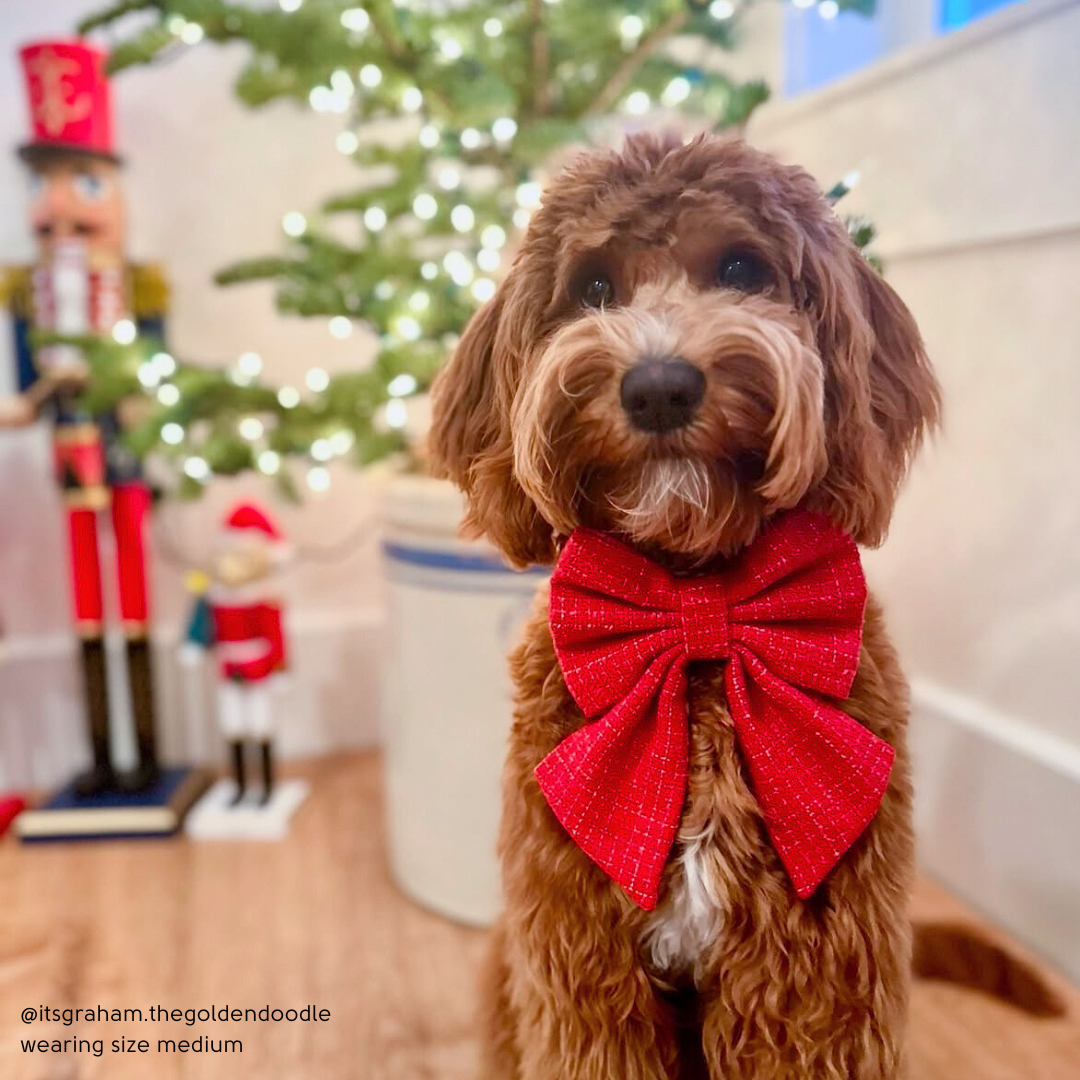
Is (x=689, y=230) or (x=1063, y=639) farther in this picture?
(x=1063, y=639)

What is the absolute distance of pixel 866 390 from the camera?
75cm

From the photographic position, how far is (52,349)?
1661 millimetres

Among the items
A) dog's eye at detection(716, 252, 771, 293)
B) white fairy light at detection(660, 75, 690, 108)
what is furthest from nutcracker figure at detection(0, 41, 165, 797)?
dog's eye at detection(716, 252, 771, 293)

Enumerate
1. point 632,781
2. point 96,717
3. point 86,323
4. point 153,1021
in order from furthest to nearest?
1. point 96,717
2. point 86,323
3. point 153,1021
4. point 632,781

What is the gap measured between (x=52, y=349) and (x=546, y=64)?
36.9 inches

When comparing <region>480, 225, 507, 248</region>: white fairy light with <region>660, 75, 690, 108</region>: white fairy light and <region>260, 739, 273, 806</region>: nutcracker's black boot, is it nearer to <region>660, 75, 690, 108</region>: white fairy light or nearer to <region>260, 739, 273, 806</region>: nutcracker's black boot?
<region>660, 75, 690, 108</region>: white fairy light

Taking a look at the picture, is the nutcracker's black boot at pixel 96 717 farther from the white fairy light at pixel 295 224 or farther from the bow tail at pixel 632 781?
the bow tail at pixel 632 781

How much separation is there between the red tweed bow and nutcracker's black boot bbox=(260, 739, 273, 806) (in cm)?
118

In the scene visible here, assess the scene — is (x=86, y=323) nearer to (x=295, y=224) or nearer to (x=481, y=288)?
(x=295, y=224)

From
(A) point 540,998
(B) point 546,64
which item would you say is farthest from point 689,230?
(B) point 546,64

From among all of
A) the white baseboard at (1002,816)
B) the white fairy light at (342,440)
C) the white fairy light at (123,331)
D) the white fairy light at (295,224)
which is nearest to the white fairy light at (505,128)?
the white fairy light at (295,224)

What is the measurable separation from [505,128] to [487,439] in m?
0.72

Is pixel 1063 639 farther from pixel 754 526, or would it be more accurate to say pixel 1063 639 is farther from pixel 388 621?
pixel 388 621

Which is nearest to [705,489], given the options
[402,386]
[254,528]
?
[402,386]
